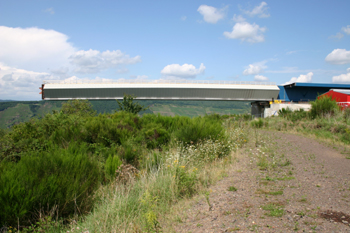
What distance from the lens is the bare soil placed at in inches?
114

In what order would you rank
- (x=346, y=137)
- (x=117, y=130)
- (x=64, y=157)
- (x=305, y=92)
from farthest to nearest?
(x=305, y=92), (x=346, y=137), (x=117, y=130), (x=64, y=157)

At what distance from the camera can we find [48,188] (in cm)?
377

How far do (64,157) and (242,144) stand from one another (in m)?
6.66

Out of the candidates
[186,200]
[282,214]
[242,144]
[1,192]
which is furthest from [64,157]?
[242,144]

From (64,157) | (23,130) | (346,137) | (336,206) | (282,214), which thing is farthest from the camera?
(346,137)

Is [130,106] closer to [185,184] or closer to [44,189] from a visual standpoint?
[185,184]

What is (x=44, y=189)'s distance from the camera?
3.69 m

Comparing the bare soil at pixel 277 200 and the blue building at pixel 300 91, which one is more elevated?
the blue building at pixel 300 91

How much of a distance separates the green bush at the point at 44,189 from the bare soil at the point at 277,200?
2.01m

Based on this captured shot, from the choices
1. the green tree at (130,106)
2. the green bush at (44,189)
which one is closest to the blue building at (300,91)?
the green tree at (130,106)

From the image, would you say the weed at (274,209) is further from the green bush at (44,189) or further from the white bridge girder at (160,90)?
the white bridge girder at (160,90)

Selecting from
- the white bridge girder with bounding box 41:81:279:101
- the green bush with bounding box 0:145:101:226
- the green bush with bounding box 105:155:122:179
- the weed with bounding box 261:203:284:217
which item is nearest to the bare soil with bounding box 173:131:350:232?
the weed with bounding box 261:203:284:217

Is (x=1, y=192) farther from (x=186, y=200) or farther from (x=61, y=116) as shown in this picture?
(x=61, y=116)

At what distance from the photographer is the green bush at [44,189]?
133 inches
